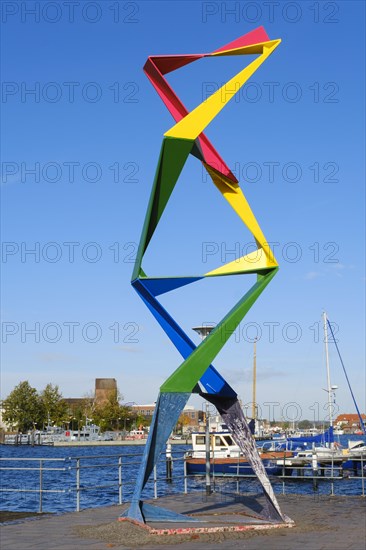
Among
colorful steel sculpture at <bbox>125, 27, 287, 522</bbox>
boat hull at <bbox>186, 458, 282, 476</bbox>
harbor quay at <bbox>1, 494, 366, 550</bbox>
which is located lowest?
boat hull at <bbox>186, 458, 282, 476</bbox>

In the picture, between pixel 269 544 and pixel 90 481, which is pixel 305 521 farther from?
pixel 90 481

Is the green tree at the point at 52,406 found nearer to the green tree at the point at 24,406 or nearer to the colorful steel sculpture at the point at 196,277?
the green tree at the point at 24,406

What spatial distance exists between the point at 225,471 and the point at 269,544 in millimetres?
26224

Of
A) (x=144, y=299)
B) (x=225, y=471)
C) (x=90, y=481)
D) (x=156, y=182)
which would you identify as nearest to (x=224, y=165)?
(x=156, y=182)

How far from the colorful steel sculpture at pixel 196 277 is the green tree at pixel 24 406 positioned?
102771 mm

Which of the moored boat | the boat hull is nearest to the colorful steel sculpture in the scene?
the moored boat

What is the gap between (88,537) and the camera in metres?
12.3

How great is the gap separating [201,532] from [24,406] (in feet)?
344

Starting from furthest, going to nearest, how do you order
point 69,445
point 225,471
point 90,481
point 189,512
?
point 69,445
point 90,481
point 225,471
point 189,512

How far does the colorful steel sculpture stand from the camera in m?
13.4

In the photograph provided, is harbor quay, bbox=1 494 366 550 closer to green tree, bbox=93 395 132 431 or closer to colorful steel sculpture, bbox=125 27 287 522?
colorful steel sculpture, bbox=125 27 287 522

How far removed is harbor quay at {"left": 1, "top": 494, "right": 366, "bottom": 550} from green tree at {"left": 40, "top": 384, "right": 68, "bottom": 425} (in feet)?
330

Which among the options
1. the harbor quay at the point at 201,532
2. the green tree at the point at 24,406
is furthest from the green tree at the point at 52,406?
the harbor quay at the point at 201,532

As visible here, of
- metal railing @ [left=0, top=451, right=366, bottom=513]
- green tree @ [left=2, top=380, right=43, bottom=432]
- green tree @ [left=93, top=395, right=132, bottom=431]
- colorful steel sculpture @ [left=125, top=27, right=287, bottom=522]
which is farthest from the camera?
green tree @ [left=93, top=395, right=132, bottom=431]
